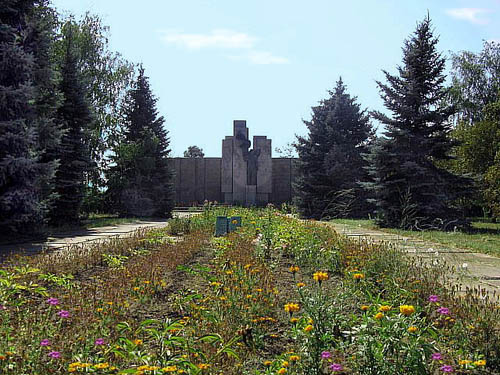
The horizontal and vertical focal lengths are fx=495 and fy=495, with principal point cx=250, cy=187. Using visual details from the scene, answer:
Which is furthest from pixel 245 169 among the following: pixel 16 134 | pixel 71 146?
pixel 16 134

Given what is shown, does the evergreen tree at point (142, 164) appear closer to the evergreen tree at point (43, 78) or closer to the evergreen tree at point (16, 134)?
the evergreen tree at point (43, 78)

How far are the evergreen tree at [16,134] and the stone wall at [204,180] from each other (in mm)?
18770

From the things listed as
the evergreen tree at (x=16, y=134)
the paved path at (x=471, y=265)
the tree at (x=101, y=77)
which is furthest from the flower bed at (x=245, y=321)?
the tree at (x=101, y=77)

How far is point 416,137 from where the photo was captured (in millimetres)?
11969

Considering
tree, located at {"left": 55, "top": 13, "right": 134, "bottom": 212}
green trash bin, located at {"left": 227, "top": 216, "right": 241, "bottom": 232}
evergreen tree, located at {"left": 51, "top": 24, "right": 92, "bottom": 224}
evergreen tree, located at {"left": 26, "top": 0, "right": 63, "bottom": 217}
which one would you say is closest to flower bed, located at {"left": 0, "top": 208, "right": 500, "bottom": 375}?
green trash bin, located at {"left": 227, "top": 216, "right": 241, "bottom": 232}

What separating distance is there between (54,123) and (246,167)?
51.4 feet

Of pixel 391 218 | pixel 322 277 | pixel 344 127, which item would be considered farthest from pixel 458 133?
pixel 322 277

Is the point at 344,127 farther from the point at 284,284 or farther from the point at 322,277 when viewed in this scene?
the point at 322,277

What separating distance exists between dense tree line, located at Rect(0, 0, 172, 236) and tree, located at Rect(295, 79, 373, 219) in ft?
16.7

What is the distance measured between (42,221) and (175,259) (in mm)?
4155

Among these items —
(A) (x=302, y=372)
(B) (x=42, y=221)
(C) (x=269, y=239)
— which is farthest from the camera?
(B) (x=42, y=221)

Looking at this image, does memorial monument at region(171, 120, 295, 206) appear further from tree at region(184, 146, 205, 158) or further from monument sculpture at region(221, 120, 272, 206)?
tree at region(184, 146, 205, 158)

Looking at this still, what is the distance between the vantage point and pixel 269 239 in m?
6.16

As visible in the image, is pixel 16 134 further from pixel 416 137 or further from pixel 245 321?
pixel 416 137
